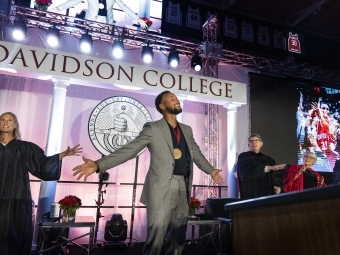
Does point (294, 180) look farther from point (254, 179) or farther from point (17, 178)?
point (17, 178)

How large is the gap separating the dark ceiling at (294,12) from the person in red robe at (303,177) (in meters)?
5.64

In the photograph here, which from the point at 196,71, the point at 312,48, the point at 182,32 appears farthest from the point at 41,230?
the point at 312,48

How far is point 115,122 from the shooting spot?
20.3 feet

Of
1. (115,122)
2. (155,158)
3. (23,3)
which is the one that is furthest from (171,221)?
(23,3)

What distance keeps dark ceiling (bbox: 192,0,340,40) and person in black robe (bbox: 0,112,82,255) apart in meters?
6.78

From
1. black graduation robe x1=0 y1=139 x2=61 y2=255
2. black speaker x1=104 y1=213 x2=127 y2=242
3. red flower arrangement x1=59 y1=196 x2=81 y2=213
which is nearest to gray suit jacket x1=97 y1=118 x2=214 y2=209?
black graduation robe x1=0 y1=139 x2=61 y2=255

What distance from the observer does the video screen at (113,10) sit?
246 inches

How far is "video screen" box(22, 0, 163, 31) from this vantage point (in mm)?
6258

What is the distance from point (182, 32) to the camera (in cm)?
752

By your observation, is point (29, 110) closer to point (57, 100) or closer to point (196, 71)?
point (57, 100)

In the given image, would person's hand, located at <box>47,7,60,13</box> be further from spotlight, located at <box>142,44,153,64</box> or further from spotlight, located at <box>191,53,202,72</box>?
spotlight, located at <box>191,53,202,72</box>

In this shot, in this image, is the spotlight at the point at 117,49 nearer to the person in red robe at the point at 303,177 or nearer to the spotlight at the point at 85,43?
the spotlight at the point at 85,43

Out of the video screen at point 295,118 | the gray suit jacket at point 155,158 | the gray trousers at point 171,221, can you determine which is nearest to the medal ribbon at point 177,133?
the gray suit jacket at point 155,158

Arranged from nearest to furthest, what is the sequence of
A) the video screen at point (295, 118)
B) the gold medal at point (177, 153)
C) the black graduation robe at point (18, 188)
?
the gold medal at point (177, 153) < the black graduation robe at point (18, 188) < the video screen at point (295, 118)
